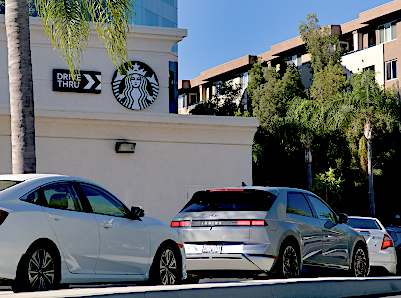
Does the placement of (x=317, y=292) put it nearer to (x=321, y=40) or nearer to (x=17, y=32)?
(x=17, y=32)

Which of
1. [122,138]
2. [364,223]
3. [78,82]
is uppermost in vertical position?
[78,82]

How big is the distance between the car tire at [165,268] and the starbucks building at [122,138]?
7.37 meters

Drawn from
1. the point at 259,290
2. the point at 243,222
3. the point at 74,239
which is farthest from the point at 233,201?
the point at 74,239

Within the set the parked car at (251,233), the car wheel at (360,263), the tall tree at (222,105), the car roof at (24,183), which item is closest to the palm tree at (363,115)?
the tall tree at (222,105)

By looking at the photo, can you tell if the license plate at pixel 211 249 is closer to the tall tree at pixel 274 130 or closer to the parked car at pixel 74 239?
the parked car at pixel 74 239

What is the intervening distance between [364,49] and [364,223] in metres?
39.1

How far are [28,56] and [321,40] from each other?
4355 cm

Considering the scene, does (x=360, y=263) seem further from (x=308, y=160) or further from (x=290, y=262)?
(x=308, y=160)

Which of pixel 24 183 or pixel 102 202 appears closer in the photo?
pixel 24 183

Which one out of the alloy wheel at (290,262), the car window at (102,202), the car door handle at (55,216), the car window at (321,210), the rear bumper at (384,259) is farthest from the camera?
the rear bumper at (384,259)

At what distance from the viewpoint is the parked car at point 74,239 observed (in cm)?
674

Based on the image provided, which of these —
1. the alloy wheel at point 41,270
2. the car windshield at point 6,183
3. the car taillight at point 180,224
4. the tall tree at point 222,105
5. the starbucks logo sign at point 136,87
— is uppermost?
the tall tree at point 222,105

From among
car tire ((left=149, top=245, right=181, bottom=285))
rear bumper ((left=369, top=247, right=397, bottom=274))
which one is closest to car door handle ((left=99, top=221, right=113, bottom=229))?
car tire ((left=149, top=245, right=181, bottom=285))

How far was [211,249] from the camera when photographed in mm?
9633
